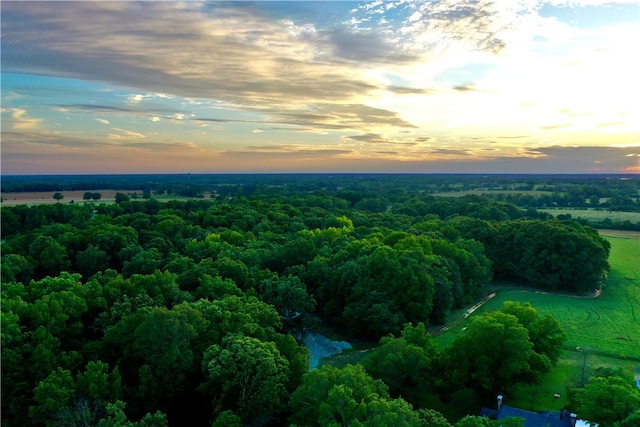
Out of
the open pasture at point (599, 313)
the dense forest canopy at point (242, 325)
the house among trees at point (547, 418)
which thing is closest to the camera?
the dense forest canopy at point (242, 325)

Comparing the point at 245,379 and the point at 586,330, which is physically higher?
the point at 245,379

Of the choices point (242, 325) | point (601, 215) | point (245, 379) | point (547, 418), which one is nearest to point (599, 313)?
point (547, 418)

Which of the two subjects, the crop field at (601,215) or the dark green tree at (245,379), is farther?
the crop field at (601,215)

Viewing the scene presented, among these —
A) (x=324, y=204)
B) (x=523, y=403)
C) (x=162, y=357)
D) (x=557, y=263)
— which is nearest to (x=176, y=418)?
(x=162, y=357)

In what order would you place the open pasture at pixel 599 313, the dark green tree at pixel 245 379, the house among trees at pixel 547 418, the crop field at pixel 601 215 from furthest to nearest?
the crop field at pixel 601 215
the open pasture at pixel 599 313
the house among trees at pixel 547 418
the dark green tree at pixel 245 379

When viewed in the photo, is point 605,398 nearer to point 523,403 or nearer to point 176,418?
point 523,403

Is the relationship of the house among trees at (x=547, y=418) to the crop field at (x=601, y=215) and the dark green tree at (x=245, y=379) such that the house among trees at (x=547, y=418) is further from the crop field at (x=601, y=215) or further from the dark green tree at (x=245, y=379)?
the crop field at (x=601, y=215)

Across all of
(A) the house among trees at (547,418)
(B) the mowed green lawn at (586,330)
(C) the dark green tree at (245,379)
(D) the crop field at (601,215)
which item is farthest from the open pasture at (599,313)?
(D) the crop field at (601,215)

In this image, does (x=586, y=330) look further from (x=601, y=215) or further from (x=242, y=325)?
(x=601, y=215)
